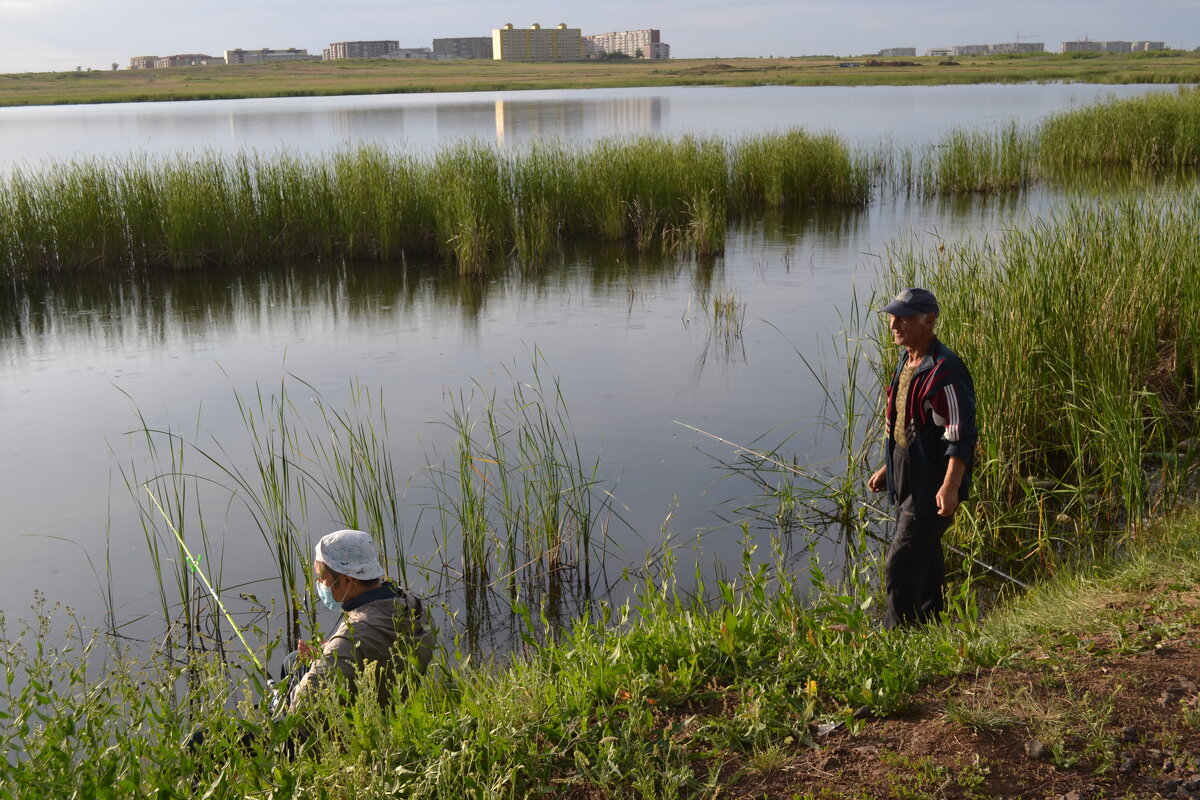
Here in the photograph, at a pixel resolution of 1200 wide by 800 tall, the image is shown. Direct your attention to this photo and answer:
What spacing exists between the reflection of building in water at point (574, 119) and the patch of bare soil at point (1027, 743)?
23.0 meters

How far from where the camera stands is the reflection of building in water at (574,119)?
3134cm

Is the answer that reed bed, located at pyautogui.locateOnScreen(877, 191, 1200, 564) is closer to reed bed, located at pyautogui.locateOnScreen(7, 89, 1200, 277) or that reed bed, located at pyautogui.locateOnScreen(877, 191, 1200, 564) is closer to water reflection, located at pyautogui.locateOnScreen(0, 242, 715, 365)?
water reflection, located at pyautogui.locateOnScreen(0, 242, 715, 365)

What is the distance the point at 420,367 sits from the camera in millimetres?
10062

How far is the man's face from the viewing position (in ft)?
14.2

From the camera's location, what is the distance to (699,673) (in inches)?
141

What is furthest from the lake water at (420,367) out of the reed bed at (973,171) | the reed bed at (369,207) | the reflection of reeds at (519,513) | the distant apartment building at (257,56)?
the distant apartment building at (257,56)

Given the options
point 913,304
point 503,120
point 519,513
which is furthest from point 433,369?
point 503,120

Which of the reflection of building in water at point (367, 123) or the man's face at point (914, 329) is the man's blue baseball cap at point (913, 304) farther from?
the reflection of building in water at point (367, 123)

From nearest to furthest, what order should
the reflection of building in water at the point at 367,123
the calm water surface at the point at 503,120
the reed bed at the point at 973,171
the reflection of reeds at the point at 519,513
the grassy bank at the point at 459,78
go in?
the reflection of reeds at the point at 519,513
the reed bed at the point at 973,171
the calm water surface at the point at 503,120
the reflection of building in water at the point at 367,123
the grassy bank at the point at 459,78

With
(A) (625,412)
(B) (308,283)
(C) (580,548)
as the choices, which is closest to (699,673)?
(C) (580,548)

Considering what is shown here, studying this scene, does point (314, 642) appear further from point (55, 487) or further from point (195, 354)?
point (195, 354)

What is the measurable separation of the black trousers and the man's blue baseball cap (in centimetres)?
59

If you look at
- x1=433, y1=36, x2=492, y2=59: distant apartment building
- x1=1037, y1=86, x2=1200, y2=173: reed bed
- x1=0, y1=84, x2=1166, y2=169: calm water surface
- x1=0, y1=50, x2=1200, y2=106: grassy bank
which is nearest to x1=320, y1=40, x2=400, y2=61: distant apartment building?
x1=433, y1=36, x2=492, y2=59: distant apartment building

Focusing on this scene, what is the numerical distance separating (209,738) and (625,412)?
5857mm
